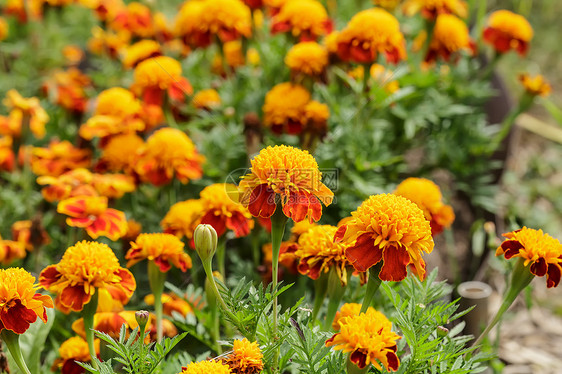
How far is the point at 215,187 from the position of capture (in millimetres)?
1333

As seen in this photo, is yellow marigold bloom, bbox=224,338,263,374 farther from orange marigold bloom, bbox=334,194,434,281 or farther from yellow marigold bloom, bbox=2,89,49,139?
yellow marigold bloom, bbox=2,89,49,139

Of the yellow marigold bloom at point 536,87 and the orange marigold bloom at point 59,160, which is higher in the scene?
the yellow marigold bloom at point 536,87

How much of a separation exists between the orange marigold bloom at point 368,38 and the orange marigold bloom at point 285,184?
0.77m

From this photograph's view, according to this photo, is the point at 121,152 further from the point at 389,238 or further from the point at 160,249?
the point at 389,238

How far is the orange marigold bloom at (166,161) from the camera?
1590 millimetres

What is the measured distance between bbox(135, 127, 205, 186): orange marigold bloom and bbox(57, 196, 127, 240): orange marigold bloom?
19cm

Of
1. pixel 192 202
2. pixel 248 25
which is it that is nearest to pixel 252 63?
pixel 248 25

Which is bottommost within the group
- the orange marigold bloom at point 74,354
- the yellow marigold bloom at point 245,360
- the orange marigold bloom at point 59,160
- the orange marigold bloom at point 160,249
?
the orange marigold bloom at point 74,354

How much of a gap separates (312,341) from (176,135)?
867mm

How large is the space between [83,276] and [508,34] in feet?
5.56

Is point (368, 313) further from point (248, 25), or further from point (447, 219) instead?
point (248, 25)

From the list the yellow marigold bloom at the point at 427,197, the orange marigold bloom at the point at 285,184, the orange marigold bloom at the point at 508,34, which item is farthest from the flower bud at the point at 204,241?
the orange marigold bloom at the point at 508,34

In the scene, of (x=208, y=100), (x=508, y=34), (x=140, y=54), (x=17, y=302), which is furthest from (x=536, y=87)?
(x=17, y=302)

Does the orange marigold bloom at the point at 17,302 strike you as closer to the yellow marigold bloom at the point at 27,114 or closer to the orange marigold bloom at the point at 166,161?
the orange marigold bloom at the point at 166,161
